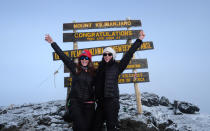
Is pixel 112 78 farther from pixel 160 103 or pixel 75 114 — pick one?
pixel 160 103

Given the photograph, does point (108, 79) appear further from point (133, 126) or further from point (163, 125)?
point (163, 125)

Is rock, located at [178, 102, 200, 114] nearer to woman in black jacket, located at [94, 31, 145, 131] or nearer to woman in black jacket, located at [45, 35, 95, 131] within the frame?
woman in black jacket, located at [94, 31, 145, 131]

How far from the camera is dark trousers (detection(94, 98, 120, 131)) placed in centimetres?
337

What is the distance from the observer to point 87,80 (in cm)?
367

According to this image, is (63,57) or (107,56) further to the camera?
(63,57)

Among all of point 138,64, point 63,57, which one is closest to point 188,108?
point 138,64

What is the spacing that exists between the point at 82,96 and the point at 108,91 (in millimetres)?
679

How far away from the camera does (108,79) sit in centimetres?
358

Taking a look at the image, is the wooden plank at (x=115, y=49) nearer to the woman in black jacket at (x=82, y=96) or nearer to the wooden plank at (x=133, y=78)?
the wooden plank at (x=133, y=78)

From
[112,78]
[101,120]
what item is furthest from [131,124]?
[112,78]

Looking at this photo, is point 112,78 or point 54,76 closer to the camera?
point 112,78

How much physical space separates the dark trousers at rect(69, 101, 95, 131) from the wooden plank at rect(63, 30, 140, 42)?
17.0 feet

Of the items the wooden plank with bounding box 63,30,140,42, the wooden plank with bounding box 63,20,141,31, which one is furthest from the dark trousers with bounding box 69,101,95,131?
the wooden plank with bounding box 63,20,141,31

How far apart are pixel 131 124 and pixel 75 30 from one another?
596 centimetres
